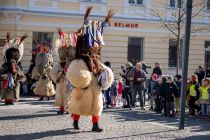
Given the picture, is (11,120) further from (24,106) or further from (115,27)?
(115,27)

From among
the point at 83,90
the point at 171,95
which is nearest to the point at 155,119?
the point at 171,95

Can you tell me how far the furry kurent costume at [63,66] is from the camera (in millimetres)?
13531

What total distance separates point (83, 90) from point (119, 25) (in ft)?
52.2

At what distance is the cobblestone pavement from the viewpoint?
1041 cm

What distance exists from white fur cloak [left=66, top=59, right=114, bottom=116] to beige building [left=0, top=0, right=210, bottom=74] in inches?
529

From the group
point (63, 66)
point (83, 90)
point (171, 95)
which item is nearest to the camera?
point (83, 90)

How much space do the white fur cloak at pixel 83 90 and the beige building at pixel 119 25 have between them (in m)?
13.4

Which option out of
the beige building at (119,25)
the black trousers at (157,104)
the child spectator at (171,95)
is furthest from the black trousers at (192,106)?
the beige building at (119,25)

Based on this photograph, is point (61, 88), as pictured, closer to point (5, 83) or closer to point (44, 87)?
point (5, 83)

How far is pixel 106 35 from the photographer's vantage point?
26016 millimetres

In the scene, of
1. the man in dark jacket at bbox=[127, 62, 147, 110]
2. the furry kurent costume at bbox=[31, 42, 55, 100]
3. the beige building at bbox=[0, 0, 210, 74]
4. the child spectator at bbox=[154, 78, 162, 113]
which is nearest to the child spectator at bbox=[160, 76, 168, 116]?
the child spectator at bbox=[154, 78, 162, 113]

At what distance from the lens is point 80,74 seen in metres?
10.4

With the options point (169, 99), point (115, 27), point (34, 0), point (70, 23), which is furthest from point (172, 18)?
point (169, 99)

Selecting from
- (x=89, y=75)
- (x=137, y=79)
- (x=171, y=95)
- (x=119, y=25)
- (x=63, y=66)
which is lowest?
(x=171, y=95)
